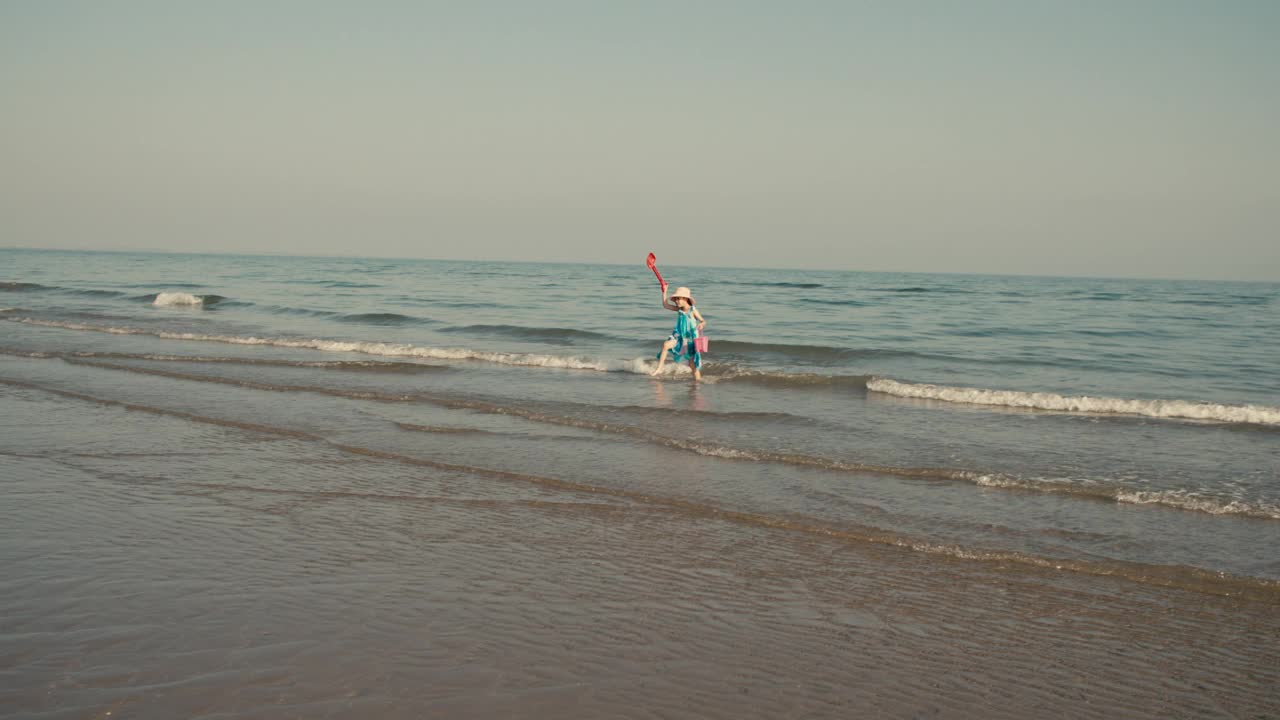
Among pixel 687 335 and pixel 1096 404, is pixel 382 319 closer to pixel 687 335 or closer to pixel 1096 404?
pixel 687 335

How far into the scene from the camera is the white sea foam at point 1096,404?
11422 millimetres

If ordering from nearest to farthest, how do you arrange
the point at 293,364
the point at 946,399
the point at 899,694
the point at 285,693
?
the point at 285,693, the point at 899,694, the point at 946,399, the point at 293,364

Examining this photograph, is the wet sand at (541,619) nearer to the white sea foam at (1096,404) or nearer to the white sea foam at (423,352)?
the white sea foam at (1096,404)

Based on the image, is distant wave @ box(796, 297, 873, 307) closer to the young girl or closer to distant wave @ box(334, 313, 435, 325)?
distant wave @ box(334, 313, 435, 325)

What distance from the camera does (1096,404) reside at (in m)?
12.1

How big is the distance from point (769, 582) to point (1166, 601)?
2176 mm

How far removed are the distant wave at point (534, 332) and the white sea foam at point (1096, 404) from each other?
32.2ft

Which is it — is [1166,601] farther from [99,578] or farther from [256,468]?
[256,468]

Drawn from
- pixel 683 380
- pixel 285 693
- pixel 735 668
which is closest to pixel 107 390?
pixel 683 380

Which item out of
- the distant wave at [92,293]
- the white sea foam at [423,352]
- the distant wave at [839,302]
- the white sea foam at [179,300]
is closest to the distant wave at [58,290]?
the distant wave at [92,293]

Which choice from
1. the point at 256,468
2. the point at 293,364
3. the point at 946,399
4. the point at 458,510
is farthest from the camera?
the point at 293,364

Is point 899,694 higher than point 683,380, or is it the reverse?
point 683,380

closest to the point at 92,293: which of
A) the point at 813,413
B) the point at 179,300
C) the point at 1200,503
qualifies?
the point at 179,300

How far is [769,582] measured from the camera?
190 inches
